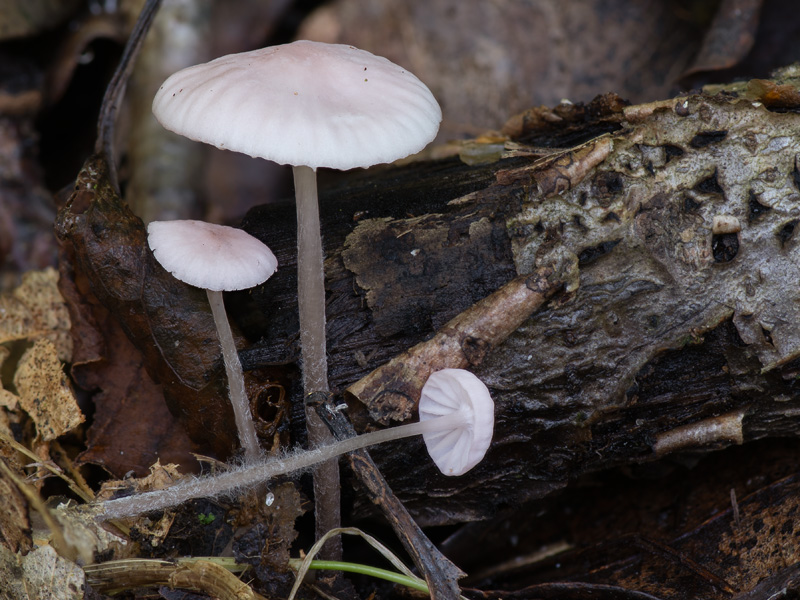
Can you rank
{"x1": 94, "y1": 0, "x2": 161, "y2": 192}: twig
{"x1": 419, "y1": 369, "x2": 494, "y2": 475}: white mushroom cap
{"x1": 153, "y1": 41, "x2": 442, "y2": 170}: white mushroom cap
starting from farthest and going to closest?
1. {"x1": 94, "y1": 0, "x2": 161, "y2": 192}: twig
2. {"x1": 419, "y1": 369, "x2": 494, "y2": 475}: white mushroom cap
3. {"x1": 153, "y1": 41, "x2": 442, "y2": 170}: white mushroom cap

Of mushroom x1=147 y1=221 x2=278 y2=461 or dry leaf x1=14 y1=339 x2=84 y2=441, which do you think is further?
dry leaf x1=14 y1=339 x2=84 y2=441

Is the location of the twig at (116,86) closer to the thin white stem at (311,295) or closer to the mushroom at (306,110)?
the mushroom at (306,110)

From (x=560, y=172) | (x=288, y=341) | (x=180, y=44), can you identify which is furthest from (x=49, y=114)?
(x=560, y=172)

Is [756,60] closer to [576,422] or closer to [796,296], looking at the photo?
[796,296]

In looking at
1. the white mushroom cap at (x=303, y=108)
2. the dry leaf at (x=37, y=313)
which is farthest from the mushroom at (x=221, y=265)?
the dry leaf at (x=37, y=313)

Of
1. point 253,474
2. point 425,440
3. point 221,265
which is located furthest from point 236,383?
point 425,440

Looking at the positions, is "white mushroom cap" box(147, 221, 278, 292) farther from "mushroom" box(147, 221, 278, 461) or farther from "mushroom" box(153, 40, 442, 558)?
"mushroom" box(153, 40, 442, 558)

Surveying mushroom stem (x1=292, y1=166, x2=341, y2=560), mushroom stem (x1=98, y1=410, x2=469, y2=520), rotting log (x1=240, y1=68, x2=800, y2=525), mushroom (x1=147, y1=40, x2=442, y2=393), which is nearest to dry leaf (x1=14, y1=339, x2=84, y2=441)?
mushroom stem (x1=98, y1=410, x2=469, y2=520)
